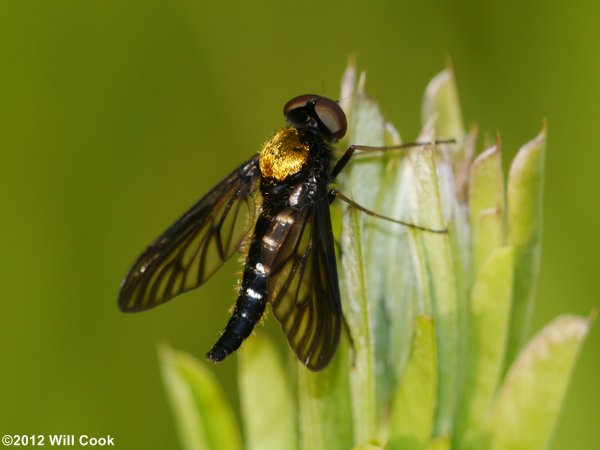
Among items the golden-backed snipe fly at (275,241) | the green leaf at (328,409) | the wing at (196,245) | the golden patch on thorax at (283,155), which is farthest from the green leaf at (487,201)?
the wing at (196,245)

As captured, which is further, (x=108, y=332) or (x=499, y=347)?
(x=108, y=332)

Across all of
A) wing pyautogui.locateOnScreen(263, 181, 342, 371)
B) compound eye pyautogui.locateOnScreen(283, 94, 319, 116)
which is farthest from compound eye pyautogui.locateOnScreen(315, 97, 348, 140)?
wing pyautogui.locateOnScreen(263, 181, 342, 371)

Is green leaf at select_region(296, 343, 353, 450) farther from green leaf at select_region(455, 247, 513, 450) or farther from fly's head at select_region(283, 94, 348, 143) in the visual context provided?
fly's head at select_region(283, 94, 348, 143)

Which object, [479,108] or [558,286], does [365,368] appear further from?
[479,108]

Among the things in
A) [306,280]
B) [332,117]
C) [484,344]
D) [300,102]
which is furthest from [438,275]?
[300,102]

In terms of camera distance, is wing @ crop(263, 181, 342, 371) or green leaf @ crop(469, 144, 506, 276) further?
wing @ crop(263, 181, 342, 371)

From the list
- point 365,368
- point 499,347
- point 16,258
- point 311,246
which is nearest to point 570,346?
point 499,347
